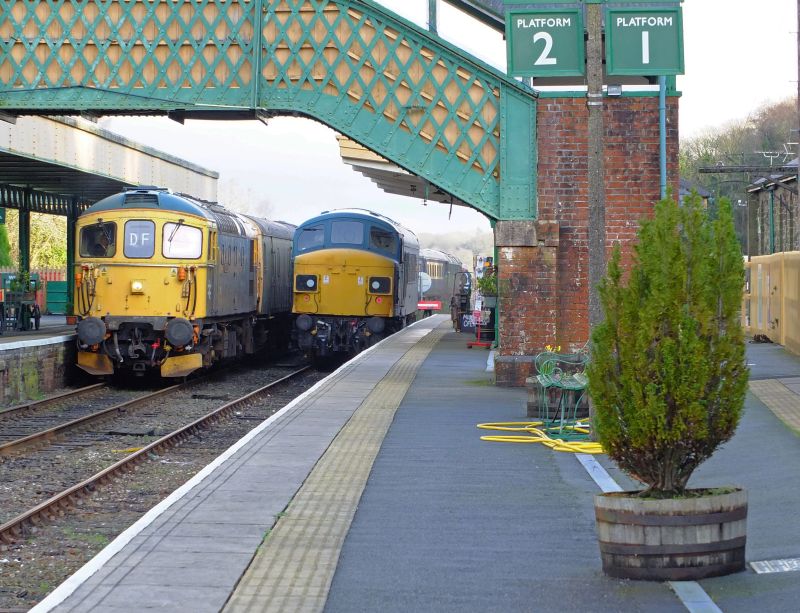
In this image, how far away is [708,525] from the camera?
6.52 metres

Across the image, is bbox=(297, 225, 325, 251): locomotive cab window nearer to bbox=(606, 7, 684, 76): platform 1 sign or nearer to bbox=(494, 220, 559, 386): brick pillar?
bbox=(494, 220, 559, 386): brick pillar

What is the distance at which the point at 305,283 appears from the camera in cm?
2623

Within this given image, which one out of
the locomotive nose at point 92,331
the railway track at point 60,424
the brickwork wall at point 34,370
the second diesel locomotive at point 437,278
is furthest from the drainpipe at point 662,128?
the second diesel locomotive at point 437,278

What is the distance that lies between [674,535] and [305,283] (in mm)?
20117

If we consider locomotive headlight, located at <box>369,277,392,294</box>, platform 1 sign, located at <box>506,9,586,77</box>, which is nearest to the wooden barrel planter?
platform 1 sign, located at <box>506,9,586,77</box>

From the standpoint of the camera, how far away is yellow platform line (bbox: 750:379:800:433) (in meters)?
13.1

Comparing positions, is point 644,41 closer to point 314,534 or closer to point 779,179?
point 314,534

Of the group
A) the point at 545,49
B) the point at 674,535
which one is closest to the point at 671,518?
the point at 674,535

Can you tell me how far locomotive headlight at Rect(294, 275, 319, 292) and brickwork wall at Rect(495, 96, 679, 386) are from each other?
8.98 metres

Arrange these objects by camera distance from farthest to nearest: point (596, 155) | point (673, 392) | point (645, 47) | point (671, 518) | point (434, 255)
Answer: point (434, 255)
point (645, 47)
point (596, 155)
point (673, 392)
point (671, 518)

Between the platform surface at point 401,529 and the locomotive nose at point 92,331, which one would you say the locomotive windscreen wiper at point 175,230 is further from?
the platform surface at point 401,529

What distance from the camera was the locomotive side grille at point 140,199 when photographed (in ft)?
69.5

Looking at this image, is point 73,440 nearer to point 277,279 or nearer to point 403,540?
point 403,540

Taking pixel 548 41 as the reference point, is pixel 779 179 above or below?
above
